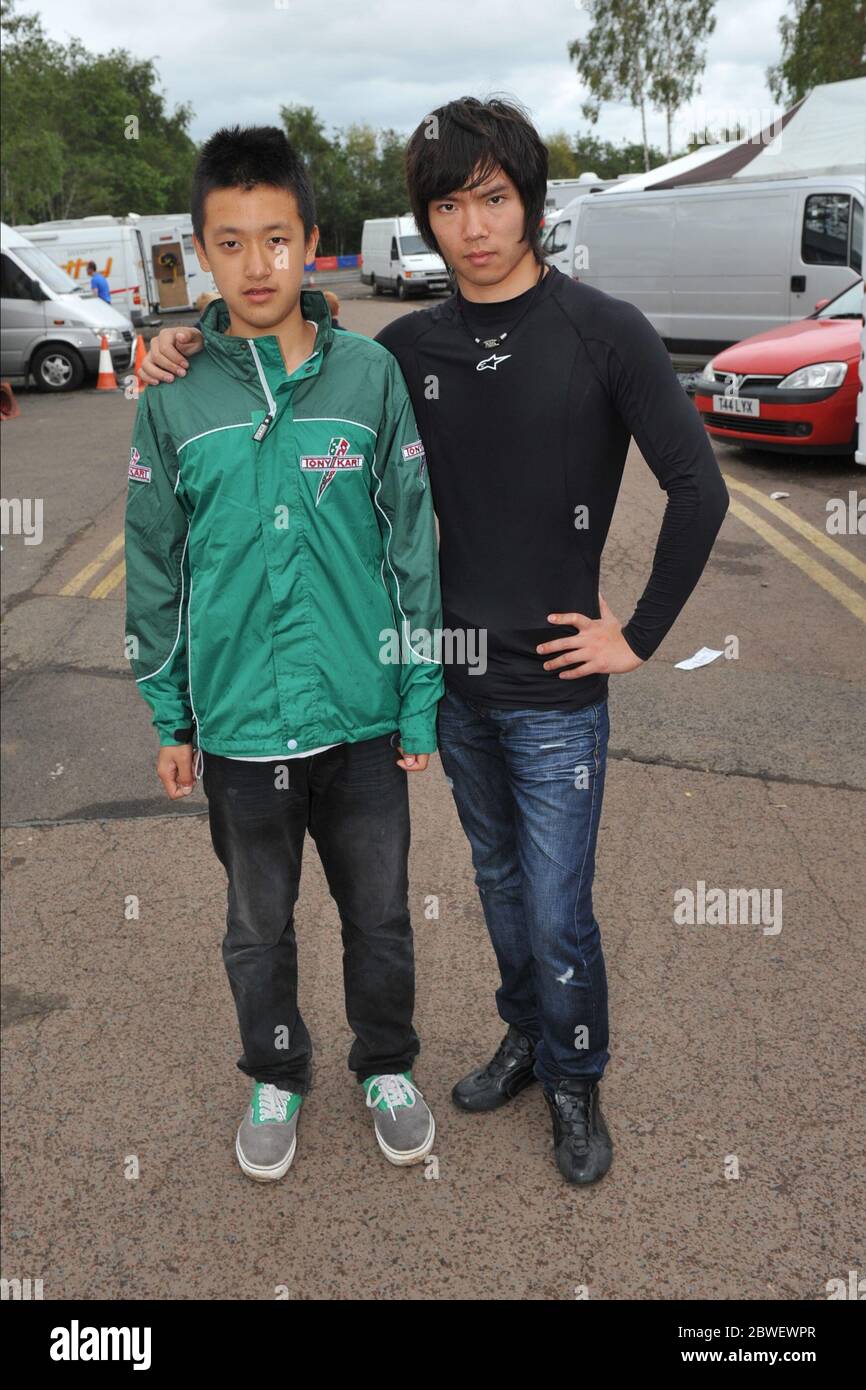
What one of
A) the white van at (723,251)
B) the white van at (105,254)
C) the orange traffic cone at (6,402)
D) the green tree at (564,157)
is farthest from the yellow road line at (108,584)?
the green tree at (564,157)

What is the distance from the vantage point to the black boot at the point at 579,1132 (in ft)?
8.74

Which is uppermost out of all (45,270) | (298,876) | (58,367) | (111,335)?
(45,270)

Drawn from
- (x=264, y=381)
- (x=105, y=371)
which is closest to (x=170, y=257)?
(x=105, y=371)

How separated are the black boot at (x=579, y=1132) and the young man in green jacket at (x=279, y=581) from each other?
0.48 metres

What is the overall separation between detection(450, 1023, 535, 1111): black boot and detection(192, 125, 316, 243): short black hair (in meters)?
1.92

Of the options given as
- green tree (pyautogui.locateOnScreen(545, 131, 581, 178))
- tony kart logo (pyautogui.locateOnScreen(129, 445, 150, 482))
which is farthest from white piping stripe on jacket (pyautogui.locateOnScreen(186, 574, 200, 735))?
green tree (pyautogui.locateOnScreen(545, 131, 581, 178))

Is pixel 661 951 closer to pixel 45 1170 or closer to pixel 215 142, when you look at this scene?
pixel 45 1170

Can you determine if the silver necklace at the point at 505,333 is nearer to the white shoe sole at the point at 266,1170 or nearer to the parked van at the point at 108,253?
the white shoe sole at the point at 266,1170

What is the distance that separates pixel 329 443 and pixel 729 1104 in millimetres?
1783

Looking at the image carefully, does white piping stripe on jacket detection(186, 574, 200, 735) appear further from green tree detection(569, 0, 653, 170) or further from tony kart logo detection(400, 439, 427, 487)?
green tree detection(569, 0, 653, 170)

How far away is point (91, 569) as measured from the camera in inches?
320

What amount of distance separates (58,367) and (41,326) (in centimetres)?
61

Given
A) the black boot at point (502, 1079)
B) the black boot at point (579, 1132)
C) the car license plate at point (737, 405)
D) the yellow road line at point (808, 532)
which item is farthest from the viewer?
the car license plate at point (737, 405)

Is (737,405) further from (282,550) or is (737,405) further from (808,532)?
(282,550)
